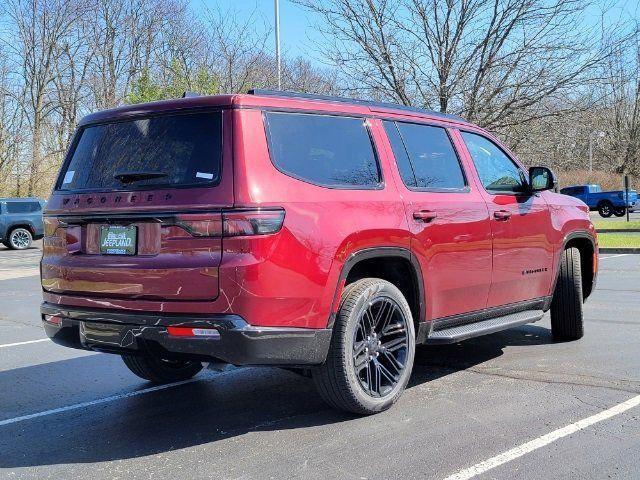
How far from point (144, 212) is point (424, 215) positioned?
183 cm

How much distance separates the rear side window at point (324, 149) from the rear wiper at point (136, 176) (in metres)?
0.67

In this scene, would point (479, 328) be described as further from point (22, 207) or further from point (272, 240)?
point (22, 207)

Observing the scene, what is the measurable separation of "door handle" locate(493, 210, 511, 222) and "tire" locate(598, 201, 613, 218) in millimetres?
35708

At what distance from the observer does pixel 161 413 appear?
4648 millimetres

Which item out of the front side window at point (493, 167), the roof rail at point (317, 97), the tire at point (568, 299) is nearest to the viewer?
the roof rail at point (317, 97)

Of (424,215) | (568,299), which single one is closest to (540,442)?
(424,215)

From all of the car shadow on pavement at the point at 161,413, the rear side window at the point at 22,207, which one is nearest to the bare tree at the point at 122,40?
the rear side window at the point at 22,207

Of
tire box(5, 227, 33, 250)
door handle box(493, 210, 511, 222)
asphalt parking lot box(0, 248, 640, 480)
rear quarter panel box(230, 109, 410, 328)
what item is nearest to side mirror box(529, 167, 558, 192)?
door handle box(493, 210, 511, 222)

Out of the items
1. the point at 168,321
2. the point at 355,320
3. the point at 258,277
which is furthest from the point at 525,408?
the point at 168,321

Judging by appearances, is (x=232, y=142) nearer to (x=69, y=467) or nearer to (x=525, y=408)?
(x=69, y=467)

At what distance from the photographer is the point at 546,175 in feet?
19.2

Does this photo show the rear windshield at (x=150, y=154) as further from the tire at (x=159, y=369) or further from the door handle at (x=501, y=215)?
the door handle at (x=501, y=215)

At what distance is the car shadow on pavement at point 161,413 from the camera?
4.00 m

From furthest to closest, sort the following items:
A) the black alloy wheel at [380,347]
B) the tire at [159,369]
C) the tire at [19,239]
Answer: the tire at [19,239]
the tire at [159,369]
the black alloy wheel at [380,347]
